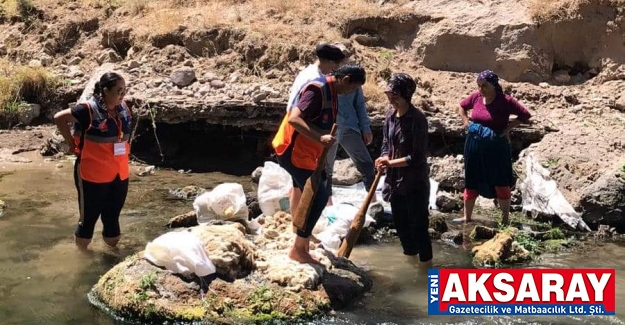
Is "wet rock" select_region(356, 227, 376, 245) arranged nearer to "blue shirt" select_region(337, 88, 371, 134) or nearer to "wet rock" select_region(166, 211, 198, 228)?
"blue shirt" select_region(337, 88, 371, 134)

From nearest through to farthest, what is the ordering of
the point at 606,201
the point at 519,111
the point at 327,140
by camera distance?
the point at 327,140 → the point at 519,111 → the point at 606,201

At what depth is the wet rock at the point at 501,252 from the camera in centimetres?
573

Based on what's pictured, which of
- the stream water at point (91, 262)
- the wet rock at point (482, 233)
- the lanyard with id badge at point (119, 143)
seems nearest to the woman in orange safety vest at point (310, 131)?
the stream water at point (91, 262)

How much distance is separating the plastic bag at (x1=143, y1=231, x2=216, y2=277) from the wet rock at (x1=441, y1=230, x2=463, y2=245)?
260 cm

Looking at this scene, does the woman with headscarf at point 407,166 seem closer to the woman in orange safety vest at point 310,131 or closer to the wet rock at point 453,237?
the woman in orange safety vest at point 310,131

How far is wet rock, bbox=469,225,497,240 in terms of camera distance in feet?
21.4

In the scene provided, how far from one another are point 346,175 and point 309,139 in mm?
3746

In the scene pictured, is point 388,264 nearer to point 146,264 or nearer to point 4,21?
point 146,264

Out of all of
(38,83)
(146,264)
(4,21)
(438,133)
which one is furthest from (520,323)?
(4,21)

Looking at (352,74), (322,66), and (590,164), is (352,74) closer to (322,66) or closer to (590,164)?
(322,66)

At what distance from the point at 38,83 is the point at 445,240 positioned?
26.0 feet

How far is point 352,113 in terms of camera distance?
6898 mm

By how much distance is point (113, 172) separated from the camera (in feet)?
17.1

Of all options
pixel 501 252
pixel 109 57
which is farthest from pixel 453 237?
pixel 109 57
